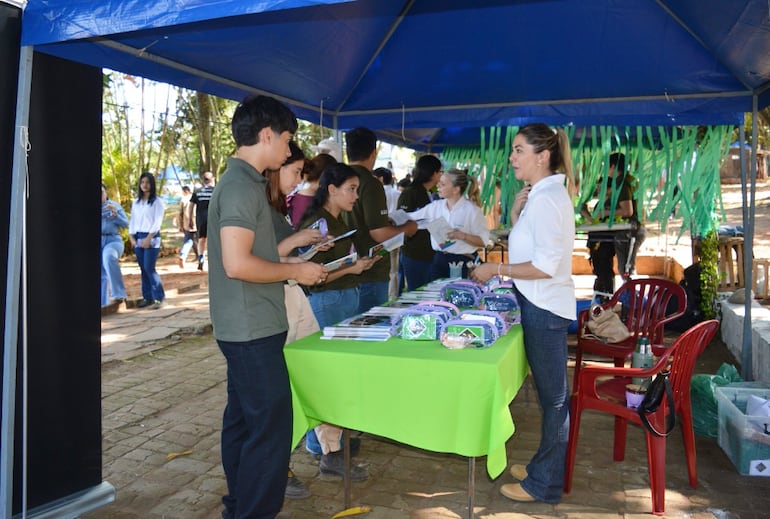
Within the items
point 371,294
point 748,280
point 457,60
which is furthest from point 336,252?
point 748,280

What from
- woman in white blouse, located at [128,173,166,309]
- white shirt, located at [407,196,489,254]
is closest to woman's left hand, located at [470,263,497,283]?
white shirt, located at [407,196,489,254]

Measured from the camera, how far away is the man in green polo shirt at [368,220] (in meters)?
3.54

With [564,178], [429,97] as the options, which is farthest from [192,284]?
[564,178]

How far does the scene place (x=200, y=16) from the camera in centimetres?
201

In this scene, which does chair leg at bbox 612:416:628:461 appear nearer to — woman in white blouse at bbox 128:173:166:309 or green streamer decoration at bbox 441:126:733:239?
green streamer decoration at bbox 441:126:733:239

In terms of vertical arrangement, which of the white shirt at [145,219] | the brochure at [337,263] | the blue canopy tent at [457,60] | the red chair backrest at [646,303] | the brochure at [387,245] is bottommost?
the red chair backrest at [646,303]

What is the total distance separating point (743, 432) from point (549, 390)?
116cm

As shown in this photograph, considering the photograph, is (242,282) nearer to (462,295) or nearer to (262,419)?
(262,419)

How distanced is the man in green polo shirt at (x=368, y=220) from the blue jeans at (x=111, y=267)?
4.92m

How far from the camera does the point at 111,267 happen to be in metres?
7.68

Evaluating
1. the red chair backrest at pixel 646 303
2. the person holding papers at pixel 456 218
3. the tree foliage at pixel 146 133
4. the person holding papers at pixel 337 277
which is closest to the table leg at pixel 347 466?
the person holding papers at pixel 337 277

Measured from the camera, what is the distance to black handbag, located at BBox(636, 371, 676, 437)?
9.01 feet

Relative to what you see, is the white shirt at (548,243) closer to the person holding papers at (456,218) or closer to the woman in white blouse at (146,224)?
the person holding papers at (456,218)

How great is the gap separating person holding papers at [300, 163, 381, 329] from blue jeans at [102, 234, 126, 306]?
5199 mm
